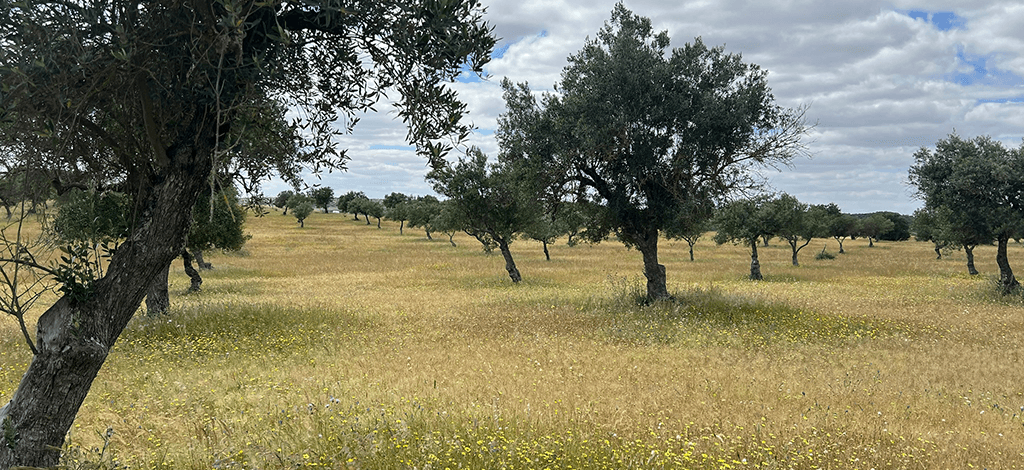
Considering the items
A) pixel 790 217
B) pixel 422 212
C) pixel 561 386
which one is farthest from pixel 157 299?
pixel 422 212

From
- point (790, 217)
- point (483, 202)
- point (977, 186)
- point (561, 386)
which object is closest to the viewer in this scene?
point (561, 386)

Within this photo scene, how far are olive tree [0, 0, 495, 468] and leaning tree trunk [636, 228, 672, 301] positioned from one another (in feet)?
55.4

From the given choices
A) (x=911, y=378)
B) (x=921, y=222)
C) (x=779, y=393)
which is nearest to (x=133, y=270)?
(x=779, y=393)

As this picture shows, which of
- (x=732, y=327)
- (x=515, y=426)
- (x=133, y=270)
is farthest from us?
(x=732, y=327)

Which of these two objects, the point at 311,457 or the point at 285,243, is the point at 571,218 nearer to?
the point at 311,457

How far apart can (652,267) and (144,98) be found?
768 inches

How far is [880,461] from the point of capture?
7535 millimetres

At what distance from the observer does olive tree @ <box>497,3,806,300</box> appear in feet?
65.0

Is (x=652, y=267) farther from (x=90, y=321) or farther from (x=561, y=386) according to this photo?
(x=90, y=321)

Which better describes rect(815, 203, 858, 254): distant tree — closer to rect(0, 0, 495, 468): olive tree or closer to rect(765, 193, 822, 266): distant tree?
rect(765, 193, 822, 266): distant tree

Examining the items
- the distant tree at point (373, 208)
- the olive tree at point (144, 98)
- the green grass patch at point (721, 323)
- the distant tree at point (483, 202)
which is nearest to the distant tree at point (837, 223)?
the distant tree at point (483, 202)

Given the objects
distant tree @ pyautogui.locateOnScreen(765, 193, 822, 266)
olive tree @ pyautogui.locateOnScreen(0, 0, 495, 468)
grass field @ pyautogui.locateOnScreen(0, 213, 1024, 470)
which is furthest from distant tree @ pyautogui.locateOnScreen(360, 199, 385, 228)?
olive tree @ pyautogui.locateOnScreen(0, 0, 495, 468)

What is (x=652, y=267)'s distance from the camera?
896 inches

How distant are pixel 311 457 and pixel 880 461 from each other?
24.1ft
